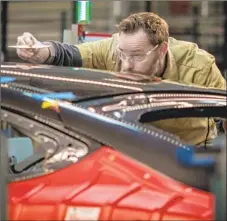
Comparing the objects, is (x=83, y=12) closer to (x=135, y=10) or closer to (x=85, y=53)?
(x=135, y=10)

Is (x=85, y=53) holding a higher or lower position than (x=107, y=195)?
higher

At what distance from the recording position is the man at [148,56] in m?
1.98

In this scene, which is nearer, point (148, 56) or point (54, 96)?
point (54, 96)

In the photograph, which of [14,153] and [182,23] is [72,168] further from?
[182,23]

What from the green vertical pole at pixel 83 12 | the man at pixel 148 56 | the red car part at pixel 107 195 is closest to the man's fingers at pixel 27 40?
the man at pixel 148 56

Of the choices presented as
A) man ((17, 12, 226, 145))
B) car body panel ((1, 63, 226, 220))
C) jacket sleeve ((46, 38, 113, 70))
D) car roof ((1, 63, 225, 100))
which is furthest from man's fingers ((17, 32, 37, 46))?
car body panel ((1, 63, 226, 220))

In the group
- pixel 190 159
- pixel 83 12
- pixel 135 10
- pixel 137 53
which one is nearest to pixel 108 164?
pixel 190 159

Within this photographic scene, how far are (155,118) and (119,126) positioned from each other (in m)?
0.15

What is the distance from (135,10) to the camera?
518cm

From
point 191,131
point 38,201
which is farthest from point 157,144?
point 191,131

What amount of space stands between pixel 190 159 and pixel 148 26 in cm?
80

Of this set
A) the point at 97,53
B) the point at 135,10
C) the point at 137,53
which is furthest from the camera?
the point at 135,10

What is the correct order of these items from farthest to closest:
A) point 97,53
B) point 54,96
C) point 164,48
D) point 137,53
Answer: point 97,53 → point 164,48 → point 137,53 → point 54,96

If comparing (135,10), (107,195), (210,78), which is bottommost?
(107,195)
